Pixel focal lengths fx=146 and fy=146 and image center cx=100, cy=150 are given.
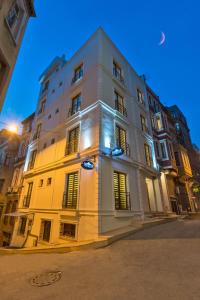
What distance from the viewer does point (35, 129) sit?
17734mm

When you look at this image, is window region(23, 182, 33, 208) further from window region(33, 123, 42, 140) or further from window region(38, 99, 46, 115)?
window region(38, 99, 46, 115)

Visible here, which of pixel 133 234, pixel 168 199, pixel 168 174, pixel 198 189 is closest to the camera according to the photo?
pixel 133 234

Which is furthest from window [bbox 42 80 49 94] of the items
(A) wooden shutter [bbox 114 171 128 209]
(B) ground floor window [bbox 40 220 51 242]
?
(B) ground floor window [bbox 40 220 51 242]

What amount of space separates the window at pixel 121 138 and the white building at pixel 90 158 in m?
0.09

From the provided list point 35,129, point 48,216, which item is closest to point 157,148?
point 48,216

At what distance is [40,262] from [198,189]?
72.4ft

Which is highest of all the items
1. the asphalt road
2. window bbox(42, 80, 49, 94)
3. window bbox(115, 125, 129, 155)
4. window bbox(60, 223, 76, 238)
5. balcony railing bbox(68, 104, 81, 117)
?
window bbox(42, 80, 49, 94)

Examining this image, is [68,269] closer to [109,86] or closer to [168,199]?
[109,86]

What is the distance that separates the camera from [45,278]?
384 centimetres

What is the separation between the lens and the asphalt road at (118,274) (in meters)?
3.01

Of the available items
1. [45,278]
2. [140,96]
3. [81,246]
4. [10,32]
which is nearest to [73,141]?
[10,32]

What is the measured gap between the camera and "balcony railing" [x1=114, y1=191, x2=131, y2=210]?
30.4 feet

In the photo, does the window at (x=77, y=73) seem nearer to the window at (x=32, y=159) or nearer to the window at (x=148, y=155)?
the window at (x=32, y=159)

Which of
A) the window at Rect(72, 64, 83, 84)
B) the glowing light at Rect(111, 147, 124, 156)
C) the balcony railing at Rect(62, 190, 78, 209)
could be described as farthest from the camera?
the window at Rect(72, 64, 83, 84)
